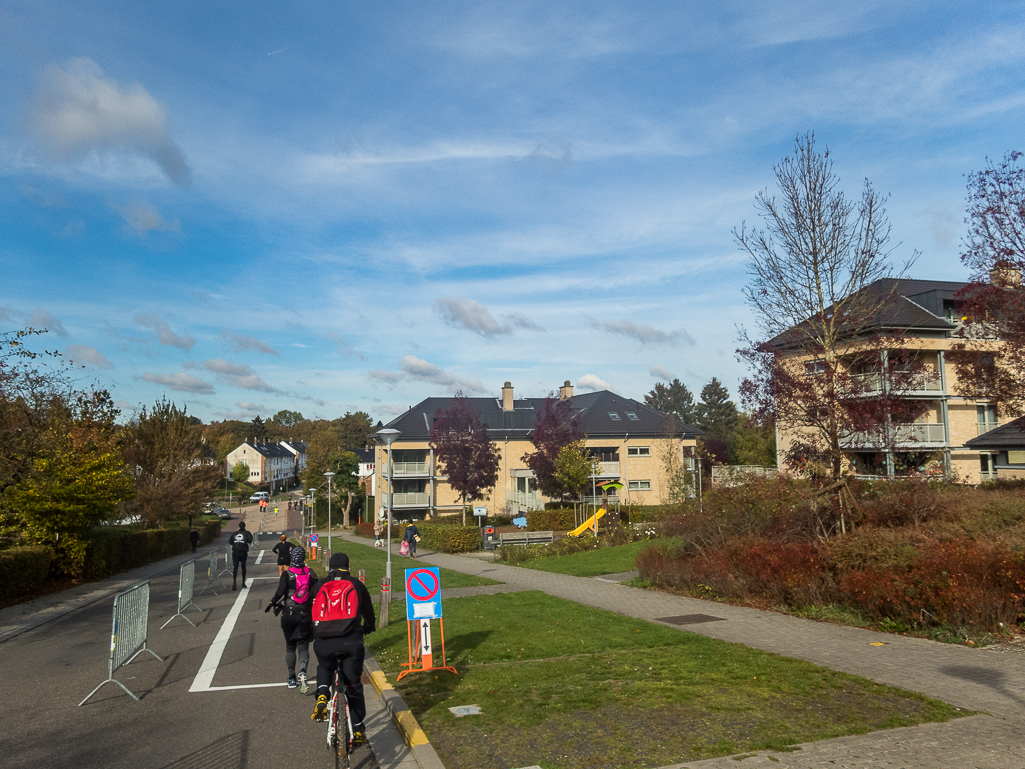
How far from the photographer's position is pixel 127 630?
8.84 m

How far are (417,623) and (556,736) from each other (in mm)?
3463

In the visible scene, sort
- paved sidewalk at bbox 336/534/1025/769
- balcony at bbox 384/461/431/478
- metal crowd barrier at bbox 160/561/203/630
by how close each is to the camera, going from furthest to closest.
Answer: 1. balcony at bbox 384/461/431/478
2. metal crowd barrier at bbox 160/561/203/630
3. paved sidewalk at bbox 336/534/1025/769

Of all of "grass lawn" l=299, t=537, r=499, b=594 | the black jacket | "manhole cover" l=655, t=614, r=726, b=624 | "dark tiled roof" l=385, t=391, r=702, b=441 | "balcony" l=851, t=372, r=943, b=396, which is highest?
"dark tiled roof" l=385, t=391, r=702, b=441

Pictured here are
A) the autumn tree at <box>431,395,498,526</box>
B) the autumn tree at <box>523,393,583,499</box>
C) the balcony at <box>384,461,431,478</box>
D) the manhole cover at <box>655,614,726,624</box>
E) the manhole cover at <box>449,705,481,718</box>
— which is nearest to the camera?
the manhole cover at <box>449,705,481,718</box>

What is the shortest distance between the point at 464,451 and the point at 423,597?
32667mm

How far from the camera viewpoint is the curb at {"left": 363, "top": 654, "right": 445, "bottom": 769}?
5622 mm

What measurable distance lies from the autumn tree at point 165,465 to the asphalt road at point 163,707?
29832mm

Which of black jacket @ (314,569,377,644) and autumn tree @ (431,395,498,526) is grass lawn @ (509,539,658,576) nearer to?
black jacket @ (314,569,377,644)

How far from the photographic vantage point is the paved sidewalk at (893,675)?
17.2 ft

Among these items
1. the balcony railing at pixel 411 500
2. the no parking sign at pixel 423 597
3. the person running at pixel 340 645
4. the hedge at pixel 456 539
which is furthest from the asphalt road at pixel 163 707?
the balcony railing at pixel 411 500

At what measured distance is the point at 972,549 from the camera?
9.84 meters

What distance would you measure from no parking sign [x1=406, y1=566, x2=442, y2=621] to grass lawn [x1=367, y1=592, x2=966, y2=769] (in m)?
0.76

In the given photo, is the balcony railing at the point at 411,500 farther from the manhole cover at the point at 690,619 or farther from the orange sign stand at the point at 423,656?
the orange sign stand at the point at 423,656

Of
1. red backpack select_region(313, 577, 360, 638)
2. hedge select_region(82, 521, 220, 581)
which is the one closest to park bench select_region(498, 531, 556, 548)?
hedge select_region(82, 521, 220, 581)
